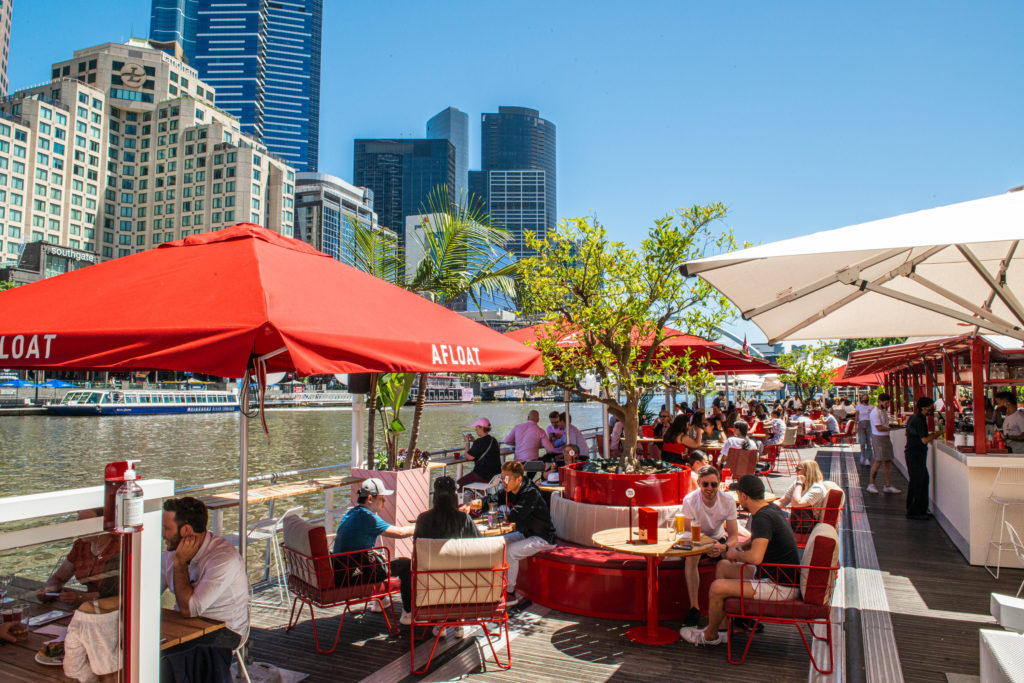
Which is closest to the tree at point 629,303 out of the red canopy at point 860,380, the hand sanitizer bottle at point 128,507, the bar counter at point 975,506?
the bar counter at point 975,506

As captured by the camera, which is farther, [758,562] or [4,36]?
[4,36]

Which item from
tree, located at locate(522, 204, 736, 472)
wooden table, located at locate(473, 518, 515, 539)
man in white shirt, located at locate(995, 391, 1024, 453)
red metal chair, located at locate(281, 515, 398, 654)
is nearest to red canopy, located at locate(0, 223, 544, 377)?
red metal chair, located at locate(281, 515, 398, 654)

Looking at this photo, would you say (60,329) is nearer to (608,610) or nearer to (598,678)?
(598,678)

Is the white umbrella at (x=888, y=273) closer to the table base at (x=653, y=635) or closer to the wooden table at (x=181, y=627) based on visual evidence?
the table base at (x=653, y=635)

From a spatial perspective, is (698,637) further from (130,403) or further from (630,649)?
(130,403)

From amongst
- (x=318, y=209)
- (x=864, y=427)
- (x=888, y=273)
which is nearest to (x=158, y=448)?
(x=864, y=427)

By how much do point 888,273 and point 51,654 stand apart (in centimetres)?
461

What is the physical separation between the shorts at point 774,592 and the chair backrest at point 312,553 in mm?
2926

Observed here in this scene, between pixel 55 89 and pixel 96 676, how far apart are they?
111 m

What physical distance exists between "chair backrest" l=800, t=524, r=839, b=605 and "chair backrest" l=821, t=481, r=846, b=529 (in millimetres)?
1542

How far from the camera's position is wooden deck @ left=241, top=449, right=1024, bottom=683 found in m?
4.20

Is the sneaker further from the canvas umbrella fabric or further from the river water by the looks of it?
the river water

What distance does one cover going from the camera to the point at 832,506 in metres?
5.86

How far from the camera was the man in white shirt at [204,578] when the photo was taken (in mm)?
3262
